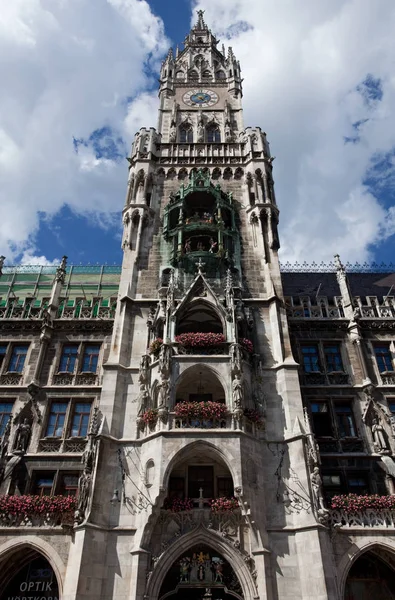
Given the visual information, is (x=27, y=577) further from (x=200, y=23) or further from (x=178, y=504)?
(x=200, y=23)

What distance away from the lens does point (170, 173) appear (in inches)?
1254

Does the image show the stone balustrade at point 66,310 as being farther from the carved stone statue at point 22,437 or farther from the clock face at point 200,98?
the clock face at point 200,98

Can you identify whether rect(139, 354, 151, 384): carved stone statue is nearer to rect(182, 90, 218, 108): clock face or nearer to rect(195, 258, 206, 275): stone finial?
rect(195, 258, 206, 275): stone finial

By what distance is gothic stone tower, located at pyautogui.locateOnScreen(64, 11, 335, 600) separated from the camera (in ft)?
57.2

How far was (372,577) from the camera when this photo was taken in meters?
19.3

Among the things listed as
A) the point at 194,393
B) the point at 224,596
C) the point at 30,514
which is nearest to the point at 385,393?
the point at 194,393

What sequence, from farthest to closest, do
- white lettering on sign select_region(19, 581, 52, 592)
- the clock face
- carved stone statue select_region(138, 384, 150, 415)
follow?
the clock face < carved stone statue select_region(138, 384, 150, 415) < white lettering on sign select_region(19, 581, 52, 592)

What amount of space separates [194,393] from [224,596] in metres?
8.74

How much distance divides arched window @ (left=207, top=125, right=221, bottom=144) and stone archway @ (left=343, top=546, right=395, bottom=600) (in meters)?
29.9

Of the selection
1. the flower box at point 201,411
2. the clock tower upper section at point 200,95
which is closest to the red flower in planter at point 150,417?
the flower box at point 201,411

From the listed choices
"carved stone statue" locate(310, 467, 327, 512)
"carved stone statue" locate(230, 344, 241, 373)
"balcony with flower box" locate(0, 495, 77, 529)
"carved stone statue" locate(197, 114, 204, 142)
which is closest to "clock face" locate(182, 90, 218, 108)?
"carved stone statue" locate(197, 114, 204, 142)

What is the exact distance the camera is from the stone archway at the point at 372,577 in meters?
18.9

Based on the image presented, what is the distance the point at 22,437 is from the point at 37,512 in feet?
13.3

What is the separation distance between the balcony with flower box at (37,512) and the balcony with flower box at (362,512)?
35.9 feet
